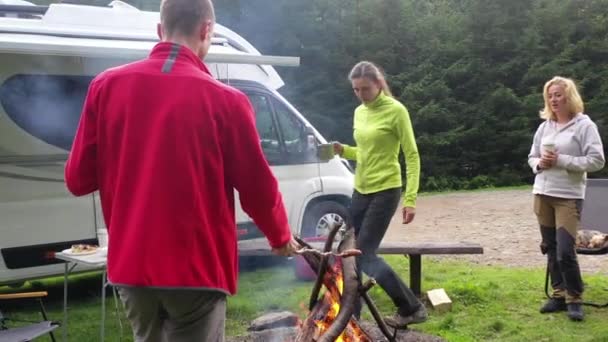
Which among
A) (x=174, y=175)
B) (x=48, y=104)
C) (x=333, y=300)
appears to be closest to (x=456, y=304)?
(x=333, y=300)

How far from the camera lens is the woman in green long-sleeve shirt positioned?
436cm

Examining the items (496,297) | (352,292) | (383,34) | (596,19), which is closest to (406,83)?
(383,34)

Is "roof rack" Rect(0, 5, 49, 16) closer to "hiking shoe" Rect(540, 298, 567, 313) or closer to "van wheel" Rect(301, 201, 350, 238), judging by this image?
"van wheel" Rect(301, 201, 350, 238)

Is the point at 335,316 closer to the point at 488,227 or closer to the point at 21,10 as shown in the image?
the point at 21,10

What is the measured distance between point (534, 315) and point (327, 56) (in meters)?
13.8

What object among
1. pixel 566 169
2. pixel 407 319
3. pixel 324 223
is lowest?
pixel 407 319

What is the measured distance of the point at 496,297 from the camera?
5.38 metres

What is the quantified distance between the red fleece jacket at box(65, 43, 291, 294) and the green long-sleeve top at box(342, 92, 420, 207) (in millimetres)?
2323

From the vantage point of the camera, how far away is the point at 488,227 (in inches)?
392

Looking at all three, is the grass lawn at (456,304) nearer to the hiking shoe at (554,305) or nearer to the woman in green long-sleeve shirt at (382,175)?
the hiking shoe at (554,305)

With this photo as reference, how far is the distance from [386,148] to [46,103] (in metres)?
3.13

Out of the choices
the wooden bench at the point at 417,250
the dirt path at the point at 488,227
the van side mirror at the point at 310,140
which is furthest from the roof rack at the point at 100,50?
the dirt path at the point at 488,227

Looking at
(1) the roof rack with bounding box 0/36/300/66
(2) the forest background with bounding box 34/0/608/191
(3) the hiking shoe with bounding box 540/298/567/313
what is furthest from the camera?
(2) the forest background with bounding box 34/0/608/191

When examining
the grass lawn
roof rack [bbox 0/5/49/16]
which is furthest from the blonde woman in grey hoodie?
roof rack [bbox 0/5/49/16]
